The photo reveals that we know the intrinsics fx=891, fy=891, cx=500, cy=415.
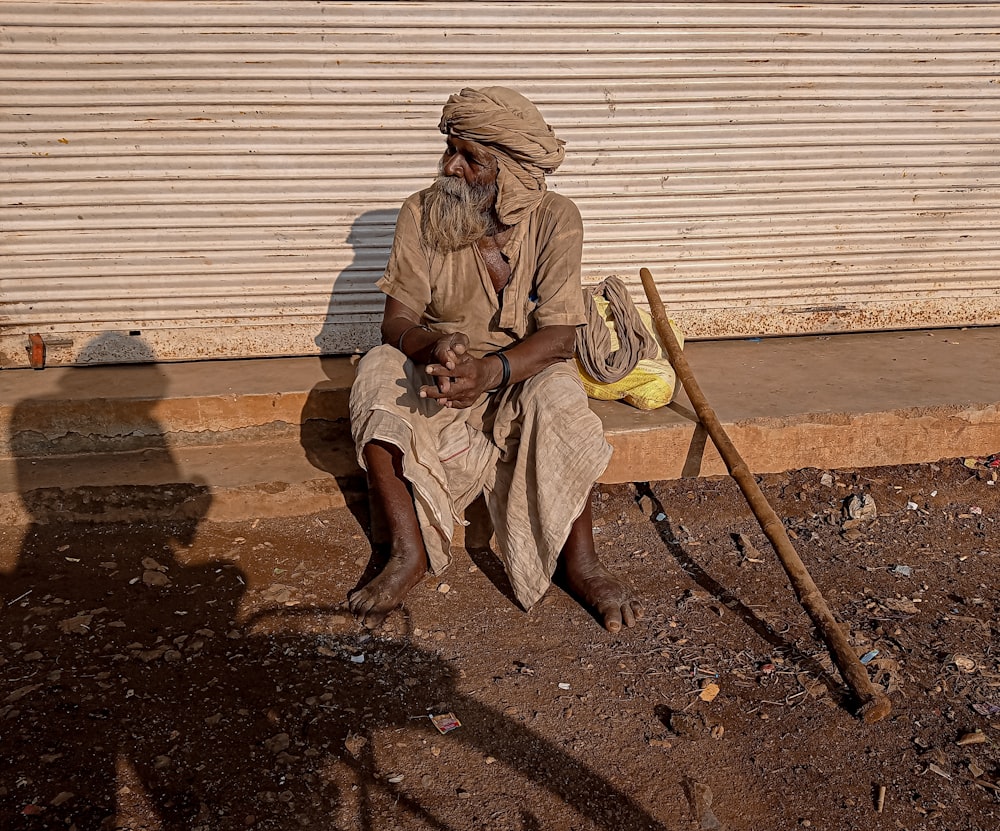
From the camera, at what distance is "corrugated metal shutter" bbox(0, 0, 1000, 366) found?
4.15 meters

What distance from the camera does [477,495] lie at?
339cm

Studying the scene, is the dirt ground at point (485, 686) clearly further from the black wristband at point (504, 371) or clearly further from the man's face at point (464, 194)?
the man's face at point (464, 194)

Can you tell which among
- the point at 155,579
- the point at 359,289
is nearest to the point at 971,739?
the point at 155,579

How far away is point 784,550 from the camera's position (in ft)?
10.4

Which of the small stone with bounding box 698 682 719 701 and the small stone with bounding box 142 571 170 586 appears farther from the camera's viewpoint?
the small stone with bounding box 142 571 170 586

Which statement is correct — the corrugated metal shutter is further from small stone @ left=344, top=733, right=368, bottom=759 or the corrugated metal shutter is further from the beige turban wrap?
small stone @ left=344, top=733, right=368, bottom=759

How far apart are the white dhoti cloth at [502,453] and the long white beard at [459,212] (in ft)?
1.53

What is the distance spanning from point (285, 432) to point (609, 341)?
1544 millimetres

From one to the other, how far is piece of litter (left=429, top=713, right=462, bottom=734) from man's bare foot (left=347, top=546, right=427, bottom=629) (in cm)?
48

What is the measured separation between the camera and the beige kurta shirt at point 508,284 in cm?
324

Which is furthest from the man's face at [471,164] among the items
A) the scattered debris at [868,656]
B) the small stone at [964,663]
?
the small stone at [964,663]

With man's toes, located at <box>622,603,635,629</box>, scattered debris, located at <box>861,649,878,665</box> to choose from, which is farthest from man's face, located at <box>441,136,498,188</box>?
scattered debris, located at <box>861,649,878,665</box>

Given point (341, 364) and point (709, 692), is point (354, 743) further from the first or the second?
point (341, 364)

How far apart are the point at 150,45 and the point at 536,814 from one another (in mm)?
3658
